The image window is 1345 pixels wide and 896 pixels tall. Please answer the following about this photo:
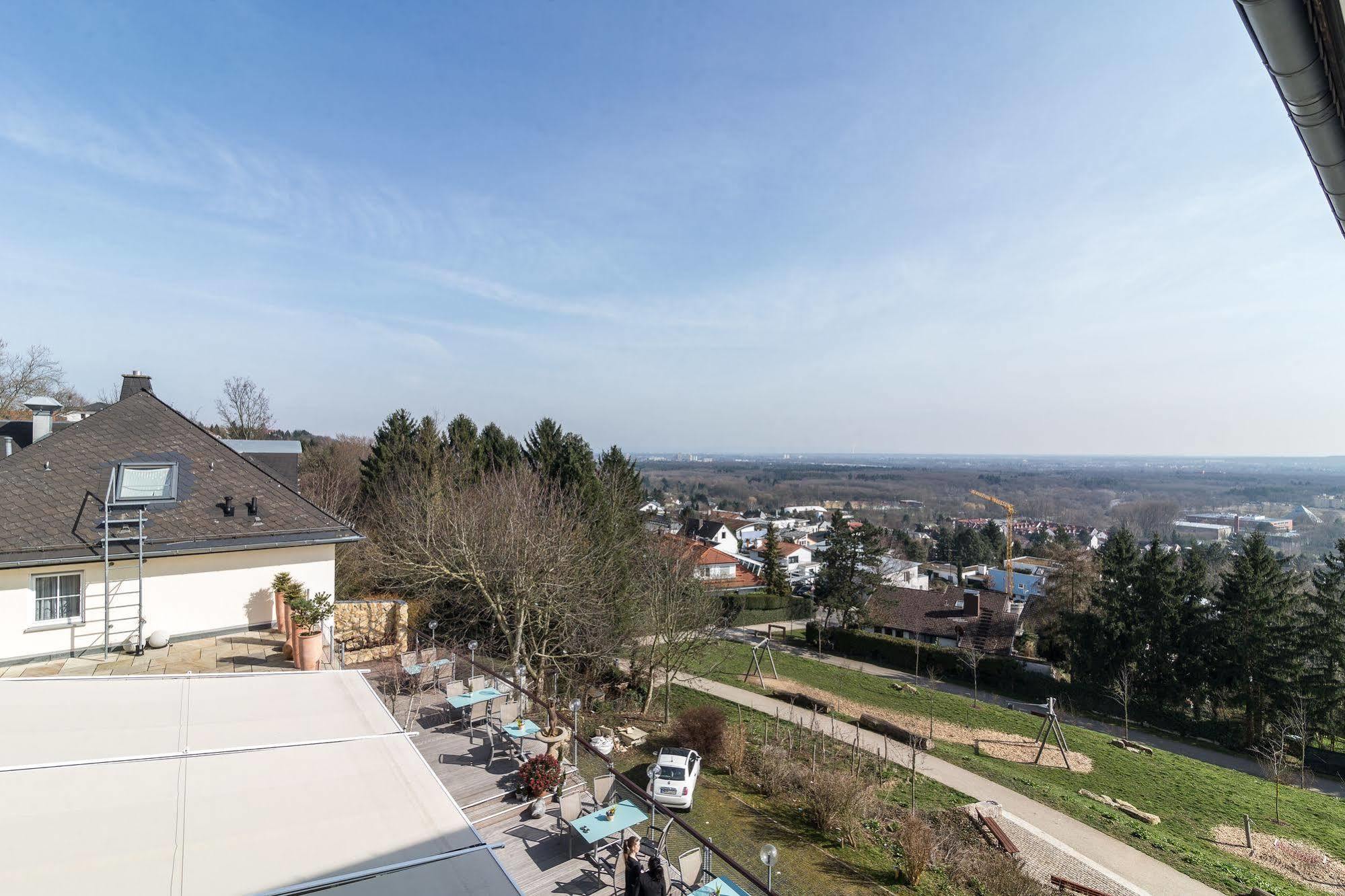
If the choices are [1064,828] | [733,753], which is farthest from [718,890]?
[1064,828]

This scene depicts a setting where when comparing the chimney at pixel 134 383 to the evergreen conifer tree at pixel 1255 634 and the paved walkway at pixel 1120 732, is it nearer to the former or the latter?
the paved walkway at pixel 1120 732

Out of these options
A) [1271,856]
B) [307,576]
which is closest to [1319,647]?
[1271,856]

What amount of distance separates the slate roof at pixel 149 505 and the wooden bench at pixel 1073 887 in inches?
684

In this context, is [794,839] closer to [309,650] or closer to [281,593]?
[309,650]

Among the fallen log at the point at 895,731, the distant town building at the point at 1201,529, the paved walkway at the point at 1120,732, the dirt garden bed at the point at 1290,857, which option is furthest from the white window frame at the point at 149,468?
the distant town building at the point at 1201,529

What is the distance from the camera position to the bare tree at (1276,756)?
19.7m

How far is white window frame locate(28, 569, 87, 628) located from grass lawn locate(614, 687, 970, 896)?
13033 millimetres

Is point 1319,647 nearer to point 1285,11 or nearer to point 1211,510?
point 1285,11

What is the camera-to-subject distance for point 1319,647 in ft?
84.3

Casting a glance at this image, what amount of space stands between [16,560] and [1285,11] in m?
17.2

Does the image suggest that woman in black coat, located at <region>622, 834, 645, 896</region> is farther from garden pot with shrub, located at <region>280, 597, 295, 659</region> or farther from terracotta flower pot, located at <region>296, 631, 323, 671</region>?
garden pot with shrub, located at <region>280, 597, 295, 659</region>

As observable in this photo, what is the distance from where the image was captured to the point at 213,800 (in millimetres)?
4676

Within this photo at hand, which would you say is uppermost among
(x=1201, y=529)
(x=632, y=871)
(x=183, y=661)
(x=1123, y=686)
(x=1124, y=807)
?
(x=183, y=661)

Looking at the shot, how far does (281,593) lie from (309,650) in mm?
3287
